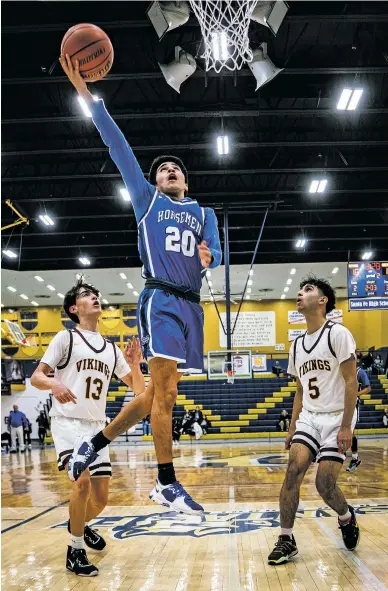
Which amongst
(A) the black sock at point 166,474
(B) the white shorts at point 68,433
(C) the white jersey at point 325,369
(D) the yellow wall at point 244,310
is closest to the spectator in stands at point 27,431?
(D) the yellow wall at point 244,310

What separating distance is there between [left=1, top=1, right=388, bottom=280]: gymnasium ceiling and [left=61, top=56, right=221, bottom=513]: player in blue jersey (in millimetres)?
6834

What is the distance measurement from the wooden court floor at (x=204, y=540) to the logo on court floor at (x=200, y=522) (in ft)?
0.03

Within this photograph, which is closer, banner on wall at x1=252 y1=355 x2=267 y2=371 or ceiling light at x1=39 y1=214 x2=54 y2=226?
ceiling light at x1=39 y1=214 x2=54 y2=226

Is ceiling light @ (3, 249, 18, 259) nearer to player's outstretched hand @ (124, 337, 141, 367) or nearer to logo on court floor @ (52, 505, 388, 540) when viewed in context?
logo on court floor @ (52, 505, 388, 540)

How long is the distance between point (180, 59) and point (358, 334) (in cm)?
2430

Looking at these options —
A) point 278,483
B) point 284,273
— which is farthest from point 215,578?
point 284,273

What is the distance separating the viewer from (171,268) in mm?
3432

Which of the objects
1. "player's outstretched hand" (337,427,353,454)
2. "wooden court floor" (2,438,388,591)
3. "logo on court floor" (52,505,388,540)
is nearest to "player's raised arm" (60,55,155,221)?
"player's outstretched hand" (337,427,353,454)

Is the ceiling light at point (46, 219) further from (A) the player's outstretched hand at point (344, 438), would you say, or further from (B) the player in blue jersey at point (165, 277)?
(B) the player in blue jersey at point (165, 277)

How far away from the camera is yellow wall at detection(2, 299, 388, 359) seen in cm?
3150

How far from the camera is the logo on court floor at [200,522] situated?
5867mm

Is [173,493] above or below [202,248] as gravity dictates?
below

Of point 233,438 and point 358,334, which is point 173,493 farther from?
point 358,334

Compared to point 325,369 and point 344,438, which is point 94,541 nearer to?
point 344,438
